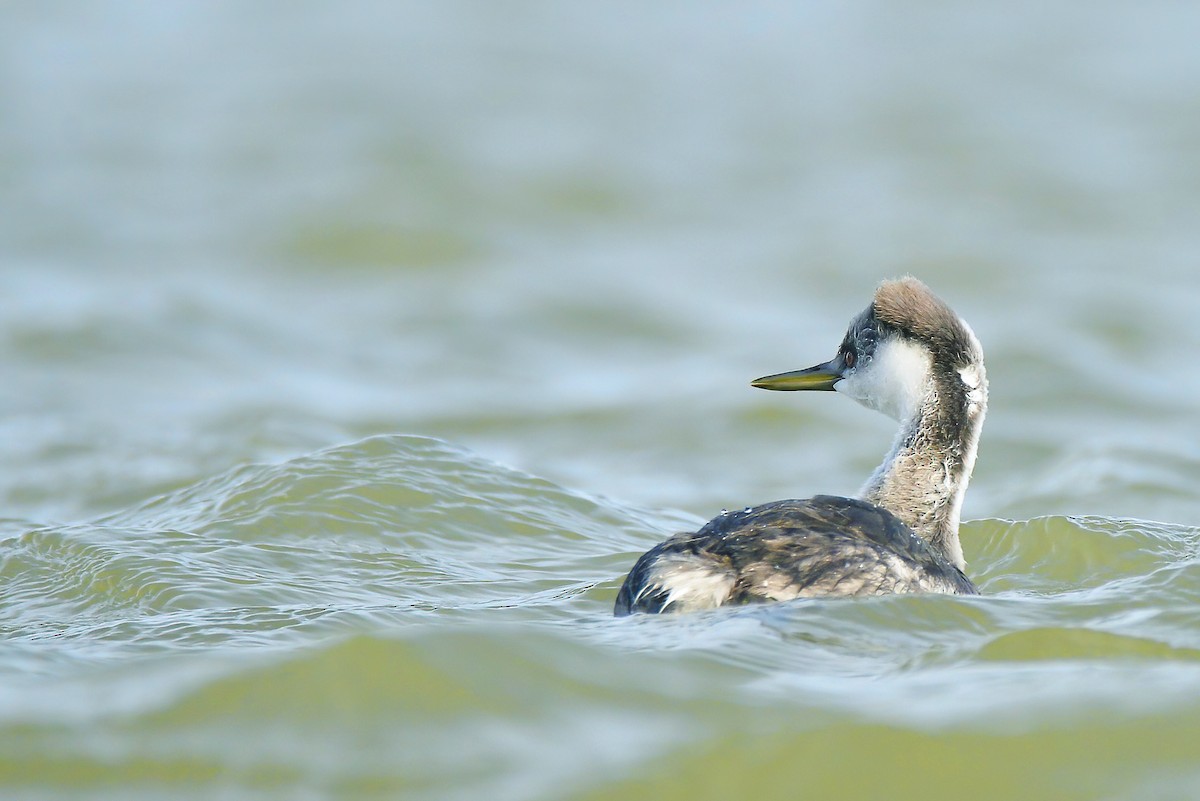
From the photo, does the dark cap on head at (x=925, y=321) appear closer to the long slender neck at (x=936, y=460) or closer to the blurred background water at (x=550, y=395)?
the long slender neck at (x=936, y=460)

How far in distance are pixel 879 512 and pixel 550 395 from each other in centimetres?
543

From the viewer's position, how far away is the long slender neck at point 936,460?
6.66 metres

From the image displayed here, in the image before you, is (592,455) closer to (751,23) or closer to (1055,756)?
(1055,756)

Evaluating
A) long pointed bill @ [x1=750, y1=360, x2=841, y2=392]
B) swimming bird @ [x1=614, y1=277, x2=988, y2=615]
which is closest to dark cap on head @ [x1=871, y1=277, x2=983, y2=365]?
swimming bird @ [x1=614, y1=277, x2=988, y2=615]

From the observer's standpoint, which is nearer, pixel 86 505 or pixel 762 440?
pixel 86 505

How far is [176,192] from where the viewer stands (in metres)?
14.8

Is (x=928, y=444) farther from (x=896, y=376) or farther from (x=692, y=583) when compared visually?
(x=692, y=583)

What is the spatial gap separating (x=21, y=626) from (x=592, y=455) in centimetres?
449

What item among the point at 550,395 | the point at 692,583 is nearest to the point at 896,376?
the point at 692,583

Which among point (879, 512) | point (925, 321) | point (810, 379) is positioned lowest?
point (879, 512)

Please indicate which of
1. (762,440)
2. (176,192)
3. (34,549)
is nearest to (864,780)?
(34,549)

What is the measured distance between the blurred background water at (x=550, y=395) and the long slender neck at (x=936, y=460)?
2.04 feet

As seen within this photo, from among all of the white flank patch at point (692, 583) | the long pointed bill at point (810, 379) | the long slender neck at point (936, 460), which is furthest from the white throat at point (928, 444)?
the white flank patch at point (692, 583)

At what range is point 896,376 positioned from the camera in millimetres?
6820
